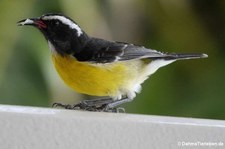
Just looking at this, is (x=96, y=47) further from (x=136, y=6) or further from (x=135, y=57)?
(x=136, y=6)

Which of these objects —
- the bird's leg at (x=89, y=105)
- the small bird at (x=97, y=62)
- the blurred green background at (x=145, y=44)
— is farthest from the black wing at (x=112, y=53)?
the blurred green background at (x=145, y=44)

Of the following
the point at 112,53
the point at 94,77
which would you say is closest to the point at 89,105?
the point at 94,77

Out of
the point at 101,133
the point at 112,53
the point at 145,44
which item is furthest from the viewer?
the point at 145,44

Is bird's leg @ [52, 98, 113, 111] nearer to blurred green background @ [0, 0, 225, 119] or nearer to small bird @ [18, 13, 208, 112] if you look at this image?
small bird @ [18, 13, 208, 112]

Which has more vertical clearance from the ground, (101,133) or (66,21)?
(66,21)

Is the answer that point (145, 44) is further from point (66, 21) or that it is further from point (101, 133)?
point (101, 133)
